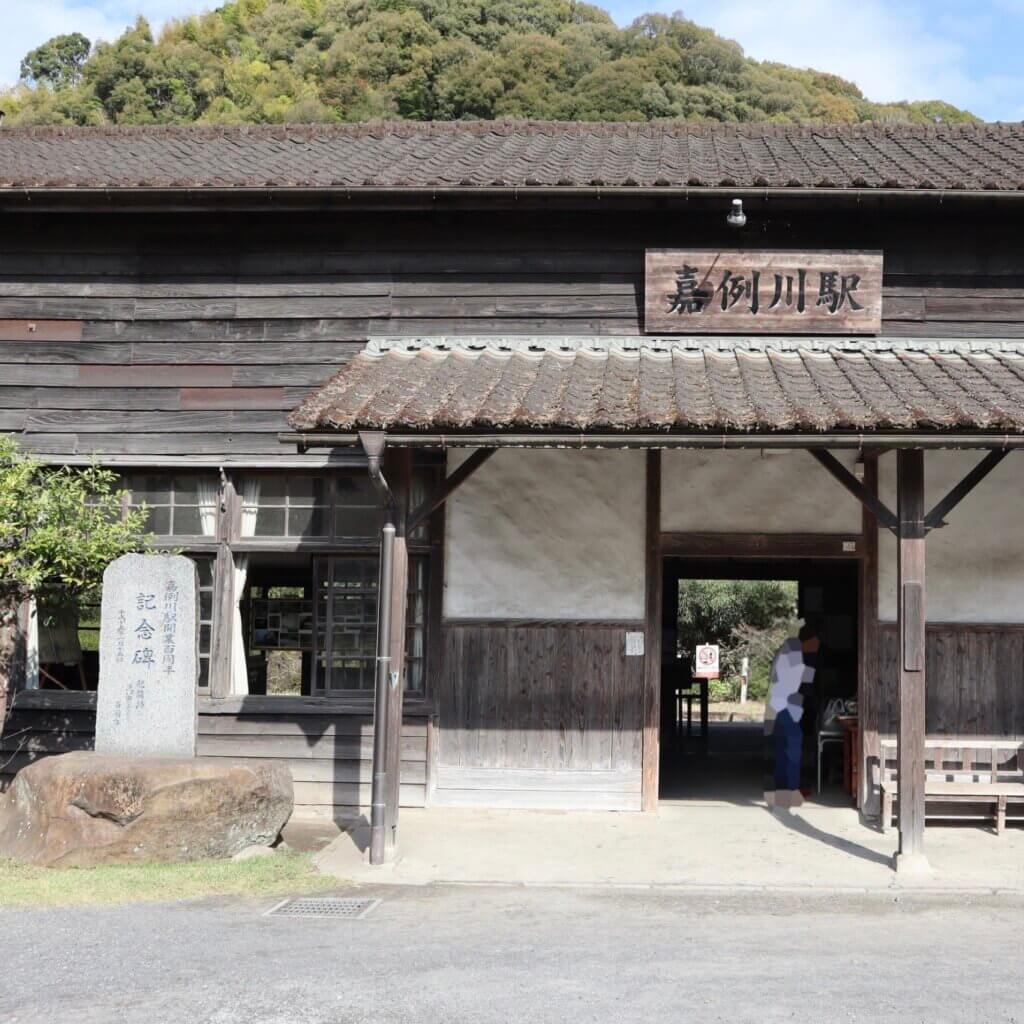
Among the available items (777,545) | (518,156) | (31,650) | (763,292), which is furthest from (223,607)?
(763,292)

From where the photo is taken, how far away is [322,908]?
6.66m

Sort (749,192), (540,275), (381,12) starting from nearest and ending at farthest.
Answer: (749,192), (540,275), (381,12)

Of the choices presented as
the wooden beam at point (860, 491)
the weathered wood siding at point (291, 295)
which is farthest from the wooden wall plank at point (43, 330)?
the wooden beam at point (860, 491)

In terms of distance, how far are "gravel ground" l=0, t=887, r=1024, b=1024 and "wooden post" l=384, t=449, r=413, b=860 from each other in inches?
37.3

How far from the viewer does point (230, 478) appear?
32.9 feet

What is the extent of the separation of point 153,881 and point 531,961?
2813mm

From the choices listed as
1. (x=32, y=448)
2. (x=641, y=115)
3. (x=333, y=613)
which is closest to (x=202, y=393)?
(x=32, y=448)

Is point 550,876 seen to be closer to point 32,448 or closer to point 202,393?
point 202,393

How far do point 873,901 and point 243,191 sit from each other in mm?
7267

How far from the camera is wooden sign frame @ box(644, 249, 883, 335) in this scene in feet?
32.0

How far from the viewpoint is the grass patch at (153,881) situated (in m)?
6.86

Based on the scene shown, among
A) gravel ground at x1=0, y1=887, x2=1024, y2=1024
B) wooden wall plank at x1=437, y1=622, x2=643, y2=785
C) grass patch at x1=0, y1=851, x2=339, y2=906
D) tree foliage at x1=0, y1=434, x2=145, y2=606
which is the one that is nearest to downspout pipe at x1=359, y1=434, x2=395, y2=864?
grass patch at x1=0, y1=851, x2=339, y2=906

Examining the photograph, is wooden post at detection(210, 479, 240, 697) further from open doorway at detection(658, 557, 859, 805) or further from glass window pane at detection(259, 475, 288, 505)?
open doorway at detection(658, 557, 859, 805)

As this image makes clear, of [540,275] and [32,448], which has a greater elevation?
[540,275]
